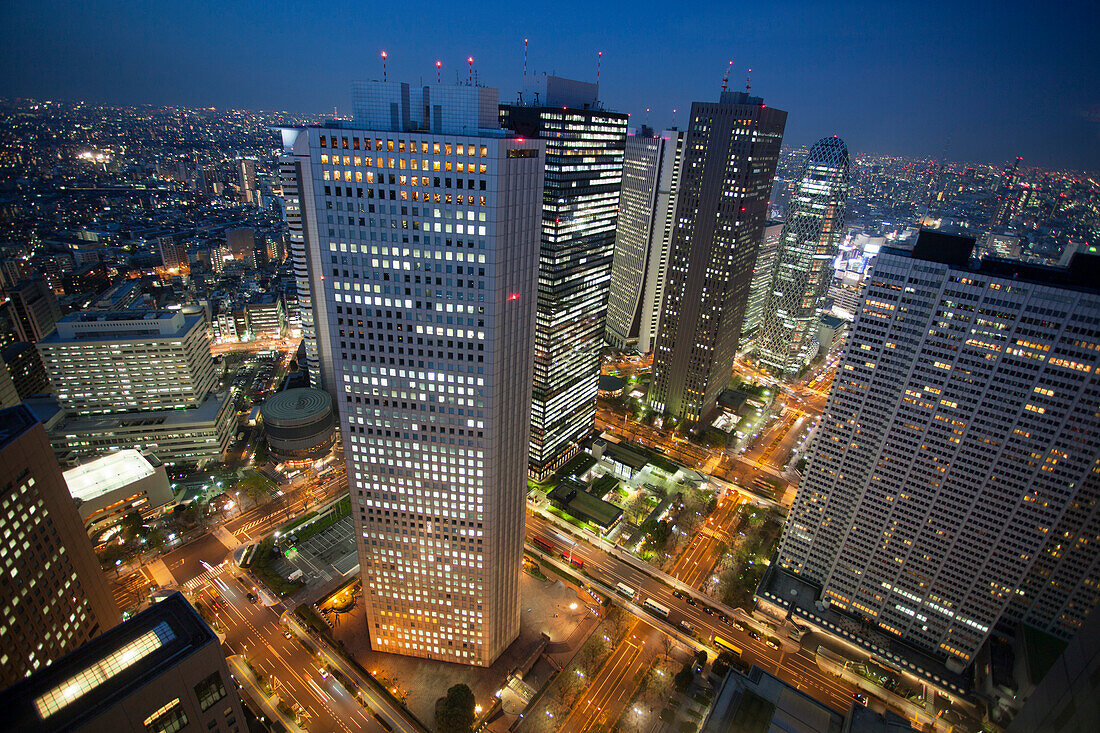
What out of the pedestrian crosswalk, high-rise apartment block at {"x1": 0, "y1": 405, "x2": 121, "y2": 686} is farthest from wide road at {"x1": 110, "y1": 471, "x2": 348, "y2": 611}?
high-rise apartment block at {"x1": 0, "y1": 405, "x2": 121, "y2": 686}

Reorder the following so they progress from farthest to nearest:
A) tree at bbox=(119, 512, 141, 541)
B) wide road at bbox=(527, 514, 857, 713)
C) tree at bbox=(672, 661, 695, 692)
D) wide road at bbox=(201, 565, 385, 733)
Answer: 1. tree at bbox=(119, 512, 141, 541)
2. wide road at bbox=(527, 514, 857, 713)
3. tree at bbox=(672, 661, 695, 692)
4. wide road at bbox=(201, 565, 385, 733)

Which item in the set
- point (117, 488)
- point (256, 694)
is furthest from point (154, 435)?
point (256, 694)

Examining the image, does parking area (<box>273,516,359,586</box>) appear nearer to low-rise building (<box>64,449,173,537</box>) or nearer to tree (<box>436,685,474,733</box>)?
low-rise building (<box>64,449,173,537</box>)

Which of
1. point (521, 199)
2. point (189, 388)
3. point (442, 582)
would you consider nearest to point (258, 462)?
point (189, 388)

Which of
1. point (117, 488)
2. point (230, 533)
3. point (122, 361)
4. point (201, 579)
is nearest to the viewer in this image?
point (201, 579)

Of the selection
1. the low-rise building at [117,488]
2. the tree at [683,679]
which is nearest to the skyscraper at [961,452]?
the tree at [683,679]

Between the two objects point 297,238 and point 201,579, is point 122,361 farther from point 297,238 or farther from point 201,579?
point 201,579

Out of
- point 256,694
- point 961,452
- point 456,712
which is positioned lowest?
point 256,694
